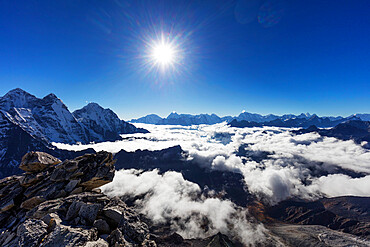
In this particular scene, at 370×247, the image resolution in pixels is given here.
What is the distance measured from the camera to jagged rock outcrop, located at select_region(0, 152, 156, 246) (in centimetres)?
1169

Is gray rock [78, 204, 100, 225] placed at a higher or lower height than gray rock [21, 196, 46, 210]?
higher

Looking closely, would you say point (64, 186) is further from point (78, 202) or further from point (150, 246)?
point (150, 246)

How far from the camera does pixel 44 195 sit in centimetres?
2109

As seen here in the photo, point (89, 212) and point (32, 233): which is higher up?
point (32, 233)

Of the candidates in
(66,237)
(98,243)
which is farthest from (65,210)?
(98,243)

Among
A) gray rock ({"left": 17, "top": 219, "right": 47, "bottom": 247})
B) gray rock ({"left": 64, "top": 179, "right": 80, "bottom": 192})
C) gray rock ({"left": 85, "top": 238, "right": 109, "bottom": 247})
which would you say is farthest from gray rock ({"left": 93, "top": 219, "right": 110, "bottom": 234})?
gray rock ({"left": 64, "top": 179, "right": 80, "bottom": 192})

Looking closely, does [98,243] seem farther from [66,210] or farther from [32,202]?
[32,202]

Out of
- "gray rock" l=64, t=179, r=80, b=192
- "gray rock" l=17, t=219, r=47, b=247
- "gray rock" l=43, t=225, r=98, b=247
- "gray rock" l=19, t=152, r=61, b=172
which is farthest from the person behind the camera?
"gray rock" l=19, t=152, r=61, b=172

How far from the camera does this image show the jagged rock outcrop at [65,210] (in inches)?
460

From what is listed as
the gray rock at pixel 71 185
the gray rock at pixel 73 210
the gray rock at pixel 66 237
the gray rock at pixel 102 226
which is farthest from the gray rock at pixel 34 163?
the gray rock at pixel 66 237

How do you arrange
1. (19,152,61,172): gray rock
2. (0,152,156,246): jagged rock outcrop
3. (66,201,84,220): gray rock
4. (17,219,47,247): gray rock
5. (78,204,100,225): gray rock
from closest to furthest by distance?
(17,219,47,247): gray rock → (0,152,156,246): jagged rock outcrop → (66,201,84,220): gray rock → (78,204,100,225): gray rock → (19,152,61,172): gray rock

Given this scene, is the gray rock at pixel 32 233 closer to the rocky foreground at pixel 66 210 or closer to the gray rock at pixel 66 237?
the rocky foreground at pixel 66 210

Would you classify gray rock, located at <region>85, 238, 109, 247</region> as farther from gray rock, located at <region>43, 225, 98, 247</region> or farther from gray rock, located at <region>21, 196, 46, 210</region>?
gray rock, located at <region>21, 196, 46, 210</region>

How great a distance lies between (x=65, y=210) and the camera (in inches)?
596
